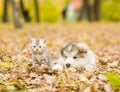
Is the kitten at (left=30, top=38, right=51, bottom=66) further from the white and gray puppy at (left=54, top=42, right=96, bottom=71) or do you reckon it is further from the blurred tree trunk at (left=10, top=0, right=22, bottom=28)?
the blurred tree trunk at (left=10, top=0, right=22, bottom=28)

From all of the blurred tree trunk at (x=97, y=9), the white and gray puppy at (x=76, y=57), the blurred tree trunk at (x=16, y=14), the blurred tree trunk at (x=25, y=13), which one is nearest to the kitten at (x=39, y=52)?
the white and gray puppy at (x=76, y=57)

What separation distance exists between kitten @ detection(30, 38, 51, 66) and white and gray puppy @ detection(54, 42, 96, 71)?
411mm

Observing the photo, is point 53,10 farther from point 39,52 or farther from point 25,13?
point 39,52

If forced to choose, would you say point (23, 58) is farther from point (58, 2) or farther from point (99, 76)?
point (58, 2)

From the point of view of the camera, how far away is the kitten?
962 cm

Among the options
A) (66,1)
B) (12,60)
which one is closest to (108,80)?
(12,60)

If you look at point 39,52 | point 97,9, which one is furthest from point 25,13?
point 39,52

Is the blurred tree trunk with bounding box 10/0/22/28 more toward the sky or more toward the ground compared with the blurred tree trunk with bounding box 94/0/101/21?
more toward the sky

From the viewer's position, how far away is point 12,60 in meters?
10.4

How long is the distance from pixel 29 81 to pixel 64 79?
2.36 feet

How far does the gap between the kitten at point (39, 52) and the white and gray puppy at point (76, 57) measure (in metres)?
0.41

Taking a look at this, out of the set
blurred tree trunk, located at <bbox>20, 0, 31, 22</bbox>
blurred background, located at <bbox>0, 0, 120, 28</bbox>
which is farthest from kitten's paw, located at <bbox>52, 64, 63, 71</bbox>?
blurred tree trunk, located at <bbox>20, 0, 31, 22</bbox>

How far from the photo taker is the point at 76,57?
10.0 m

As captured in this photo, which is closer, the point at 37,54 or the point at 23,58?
the point at 37,54
